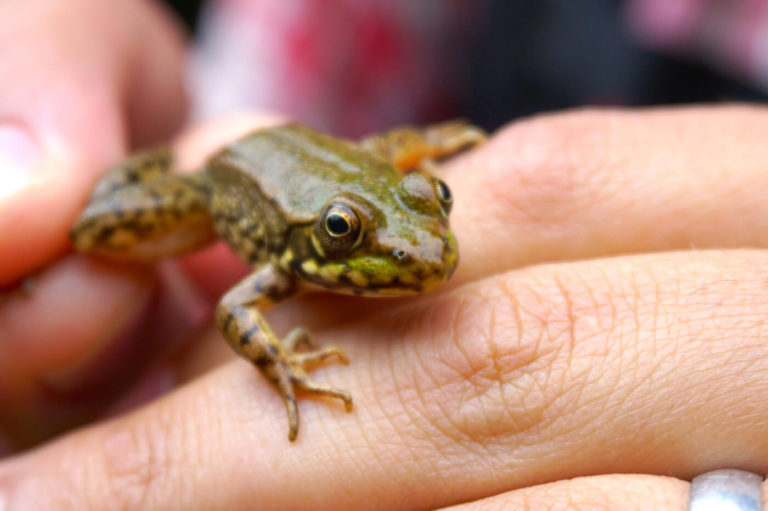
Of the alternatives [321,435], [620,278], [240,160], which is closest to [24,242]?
[240,160]

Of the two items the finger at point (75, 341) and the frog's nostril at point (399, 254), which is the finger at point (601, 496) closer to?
the frog's nostril at point (399, 254)

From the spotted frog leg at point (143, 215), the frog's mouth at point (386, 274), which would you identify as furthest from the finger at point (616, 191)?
the spotted frog leg at point (143, 215)

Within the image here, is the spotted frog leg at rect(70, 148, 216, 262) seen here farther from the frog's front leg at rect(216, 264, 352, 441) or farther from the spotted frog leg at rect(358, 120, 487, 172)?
the spotted frog leg at rect(358, 120, 487, 172)

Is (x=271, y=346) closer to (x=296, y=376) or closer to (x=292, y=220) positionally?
(x=296, y=376)

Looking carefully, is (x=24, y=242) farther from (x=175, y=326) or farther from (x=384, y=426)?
(x=384, y=426)

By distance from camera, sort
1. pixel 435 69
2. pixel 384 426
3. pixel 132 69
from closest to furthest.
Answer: pixel 384 426 < pixel 132 69 < pixel 435 69

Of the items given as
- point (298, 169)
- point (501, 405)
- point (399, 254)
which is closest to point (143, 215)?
point (298, 169)
